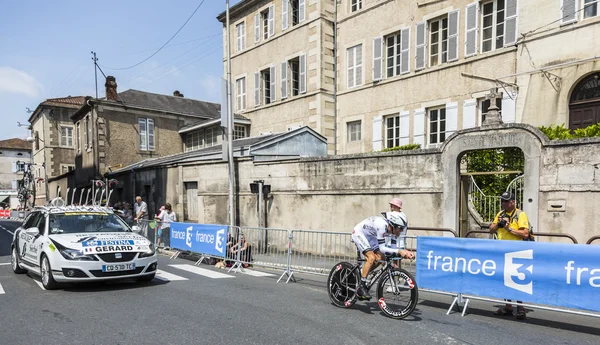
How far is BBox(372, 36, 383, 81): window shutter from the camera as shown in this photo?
1889 cm

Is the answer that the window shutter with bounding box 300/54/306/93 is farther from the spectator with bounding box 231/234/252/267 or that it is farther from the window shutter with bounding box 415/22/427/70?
the spectator with bounding box 231/234/252/267

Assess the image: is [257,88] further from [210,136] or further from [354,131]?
[354,131]

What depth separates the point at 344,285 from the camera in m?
6.94

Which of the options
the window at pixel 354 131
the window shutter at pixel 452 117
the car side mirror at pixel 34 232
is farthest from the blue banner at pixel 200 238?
the window at pixel 354 131

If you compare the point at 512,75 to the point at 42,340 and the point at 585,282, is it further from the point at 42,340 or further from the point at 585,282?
the point at 42,340

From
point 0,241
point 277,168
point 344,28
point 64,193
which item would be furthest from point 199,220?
point 64,193

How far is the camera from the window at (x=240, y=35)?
1016 inches

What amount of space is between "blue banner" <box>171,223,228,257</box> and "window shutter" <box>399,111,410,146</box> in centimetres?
943

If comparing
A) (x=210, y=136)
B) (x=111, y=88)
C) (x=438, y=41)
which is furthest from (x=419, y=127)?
(x=111, y=88)

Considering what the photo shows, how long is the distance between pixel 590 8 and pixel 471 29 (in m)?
3.72

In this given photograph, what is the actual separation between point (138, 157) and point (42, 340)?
27329mm

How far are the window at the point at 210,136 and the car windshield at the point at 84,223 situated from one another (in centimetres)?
1711

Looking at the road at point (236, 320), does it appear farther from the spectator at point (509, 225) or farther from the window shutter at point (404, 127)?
the window shutter at point (404, 127)

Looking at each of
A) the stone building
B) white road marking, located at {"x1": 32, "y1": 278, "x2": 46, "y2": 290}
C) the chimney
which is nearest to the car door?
white road marking, located at {"x1": 32, "y1": 278, "x2": 46, "y2": 290}
